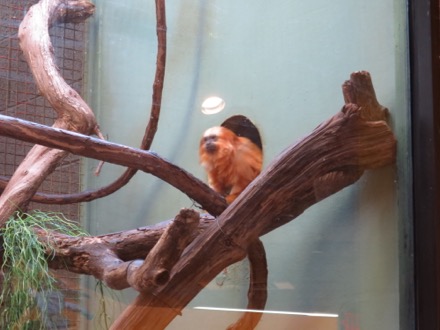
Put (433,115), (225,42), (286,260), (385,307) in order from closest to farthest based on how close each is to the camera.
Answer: (433,115), (385,307), (286,260), (225,42)

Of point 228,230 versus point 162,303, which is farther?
point 228,230

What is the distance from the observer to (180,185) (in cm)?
139

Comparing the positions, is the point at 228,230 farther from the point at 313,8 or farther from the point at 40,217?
the point at 313,8

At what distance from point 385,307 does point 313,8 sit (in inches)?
25.4

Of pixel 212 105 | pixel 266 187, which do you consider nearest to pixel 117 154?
pixel 212 105

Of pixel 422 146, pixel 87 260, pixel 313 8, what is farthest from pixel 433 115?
pixel 87 260

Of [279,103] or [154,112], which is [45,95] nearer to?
[154,112]

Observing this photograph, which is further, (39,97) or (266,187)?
(266,187)

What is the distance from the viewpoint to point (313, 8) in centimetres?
138

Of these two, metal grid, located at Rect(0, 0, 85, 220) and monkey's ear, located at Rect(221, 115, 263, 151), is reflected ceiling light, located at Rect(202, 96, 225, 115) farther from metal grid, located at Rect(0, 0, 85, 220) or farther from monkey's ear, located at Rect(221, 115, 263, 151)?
metal grid, located at Rect(0, 0, 85, 220)

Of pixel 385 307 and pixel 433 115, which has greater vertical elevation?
pixel 433 115

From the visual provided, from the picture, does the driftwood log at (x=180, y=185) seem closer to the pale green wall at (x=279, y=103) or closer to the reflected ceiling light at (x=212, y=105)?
the pale green wall at (x=279, y=103)

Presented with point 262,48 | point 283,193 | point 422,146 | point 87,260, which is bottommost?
point 87,260

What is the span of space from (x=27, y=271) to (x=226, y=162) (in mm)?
785
